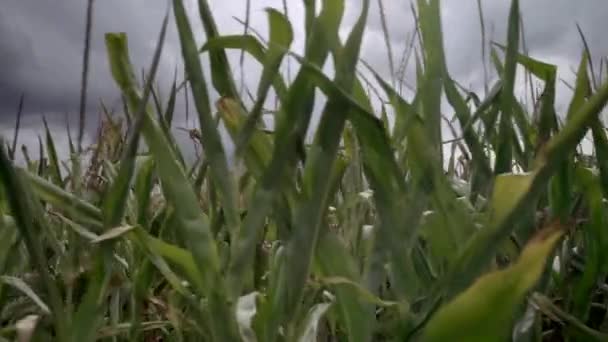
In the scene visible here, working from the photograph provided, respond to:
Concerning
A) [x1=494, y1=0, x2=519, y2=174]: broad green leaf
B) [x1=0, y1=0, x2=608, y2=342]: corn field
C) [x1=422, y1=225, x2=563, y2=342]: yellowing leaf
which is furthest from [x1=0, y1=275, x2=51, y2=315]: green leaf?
[x1=494, y1=0, x2=519, y2=174]: broad green leaf

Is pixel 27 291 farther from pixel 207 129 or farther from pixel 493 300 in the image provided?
pixel 493 300

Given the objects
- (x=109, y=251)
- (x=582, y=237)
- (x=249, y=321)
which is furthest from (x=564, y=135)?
(x=582, y=237)

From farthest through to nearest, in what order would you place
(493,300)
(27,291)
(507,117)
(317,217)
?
(507,117), (27,291), (317,217), (493,300)

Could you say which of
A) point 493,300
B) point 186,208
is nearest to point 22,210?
point 186,208

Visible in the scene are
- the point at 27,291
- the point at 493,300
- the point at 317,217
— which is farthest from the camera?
the point at 27,291

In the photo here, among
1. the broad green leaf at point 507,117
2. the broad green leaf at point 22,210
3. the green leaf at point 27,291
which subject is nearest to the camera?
the broad green leaf at point 22,210

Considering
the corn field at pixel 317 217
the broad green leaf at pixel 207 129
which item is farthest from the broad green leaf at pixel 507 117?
the broad green leaf at pixel 207 129

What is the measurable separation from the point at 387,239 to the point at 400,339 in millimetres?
82

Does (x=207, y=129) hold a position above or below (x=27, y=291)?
above

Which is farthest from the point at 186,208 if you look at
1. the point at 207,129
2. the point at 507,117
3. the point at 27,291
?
the point at 507,117

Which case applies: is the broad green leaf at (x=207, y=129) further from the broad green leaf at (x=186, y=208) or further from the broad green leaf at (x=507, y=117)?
the broad green leaf at (x=507, y=117)

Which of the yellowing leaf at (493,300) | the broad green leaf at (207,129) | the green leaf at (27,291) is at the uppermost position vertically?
the broad green leaf at (207,129)

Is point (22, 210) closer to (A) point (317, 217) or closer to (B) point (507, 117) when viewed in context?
(A) point (317, 217)

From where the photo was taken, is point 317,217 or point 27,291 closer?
point 317,217
